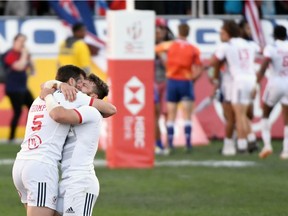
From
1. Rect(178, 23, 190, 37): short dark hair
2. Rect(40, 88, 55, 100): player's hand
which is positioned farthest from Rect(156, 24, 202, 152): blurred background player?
Rect(40, 88, 55, 100): player's hand

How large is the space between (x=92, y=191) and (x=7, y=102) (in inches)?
587

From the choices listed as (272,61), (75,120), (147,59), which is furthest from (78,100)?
(272,61)

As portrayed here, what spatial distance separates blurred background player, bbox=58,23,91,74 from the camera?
21891 mm

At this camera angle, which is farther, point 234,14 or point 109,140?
point 234,14

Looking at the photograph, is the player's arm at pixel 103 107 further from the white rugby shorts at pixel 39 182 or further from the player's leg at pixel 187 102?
the player's leg at pixel 187 102

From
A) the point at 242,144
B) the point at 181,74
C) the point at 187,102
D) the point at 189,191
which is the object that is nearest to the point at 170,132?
the point at 187,102

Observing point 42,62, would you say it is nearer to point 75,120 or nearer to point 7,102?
point 7,102

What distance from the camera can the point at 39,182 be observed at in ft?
30.7

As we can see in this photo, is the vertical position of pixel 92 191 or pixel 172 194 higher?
pixel 92 191

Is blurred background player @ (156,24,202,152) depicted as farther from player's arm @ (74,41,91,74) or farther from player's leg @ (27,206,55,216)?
player's leg @ (27,206,55,216)

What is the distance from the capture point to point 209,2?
1002 inches

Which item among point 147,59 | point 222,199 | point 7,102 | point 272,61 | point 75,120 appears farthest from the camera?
point 7,102

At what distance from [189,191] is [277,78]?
17.2ft

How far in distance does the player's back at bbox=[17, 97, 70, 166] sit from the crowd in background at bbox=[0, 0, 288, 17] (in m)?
15.8
